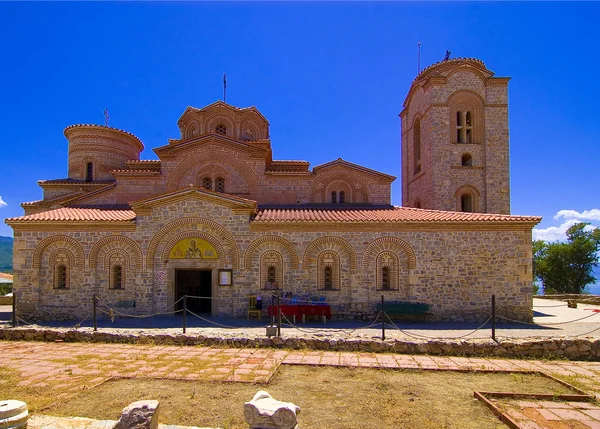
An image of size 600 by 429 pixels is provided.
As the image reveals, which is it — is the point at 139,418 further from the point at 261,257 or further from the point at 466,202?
the point at 466,202

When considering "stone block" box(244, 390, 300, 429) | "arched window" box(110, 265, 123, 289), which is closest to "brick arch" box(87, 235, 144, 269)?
"arched window" box(110, 265, 123, 289)

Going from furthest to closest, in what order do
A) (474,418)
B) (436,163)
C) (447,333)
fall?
1. (436,163)
2. (447,333)
3. (474,418)

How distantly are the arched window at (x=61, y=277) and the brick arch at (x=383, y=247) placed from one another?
11089 mm

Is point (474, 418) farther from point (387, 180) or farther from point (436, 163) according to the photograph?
point (436, 163)

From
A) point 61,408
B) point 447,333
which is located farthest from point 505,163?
point 61,408

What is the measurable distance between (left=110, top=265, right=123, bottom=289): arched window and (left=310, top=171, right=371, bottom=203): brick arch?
853 centimetres

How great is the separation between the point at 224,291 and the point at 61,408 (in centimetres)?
840

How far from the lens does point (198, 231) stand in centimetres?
1436

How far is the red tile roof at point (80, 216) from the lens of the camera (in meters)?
14.0

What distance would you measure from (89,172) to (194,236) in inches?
401

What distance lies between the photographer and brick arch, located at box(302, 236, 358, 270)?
14250 millimetres

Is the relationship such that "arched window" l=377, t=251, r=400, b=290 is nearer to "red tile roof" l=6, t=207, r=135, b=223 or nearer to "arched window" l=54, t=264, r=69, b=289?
"red tile roof" l=6, t=207, r=135, b=223

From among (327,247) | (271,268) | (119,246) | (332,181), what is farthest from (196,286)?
(332,181)

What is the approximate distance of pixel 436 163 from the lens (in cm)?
1827
